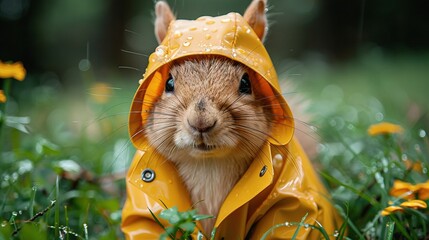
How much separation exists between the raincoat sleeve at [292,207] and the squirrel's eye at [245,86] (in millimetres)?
222

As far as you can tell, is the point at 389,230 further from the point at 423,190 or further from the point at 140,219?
the point at 140,219

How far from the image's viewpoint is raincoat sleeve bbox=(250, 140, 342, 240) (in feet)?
5.50

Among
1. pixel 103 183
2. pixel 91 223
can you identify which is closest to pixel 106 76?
pixel 103 183

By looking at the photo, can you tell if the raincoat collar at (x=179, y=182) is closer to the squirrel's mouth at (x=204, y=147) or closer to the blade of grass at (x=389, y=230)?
the squirrel's mouth at (x=204, y=147)

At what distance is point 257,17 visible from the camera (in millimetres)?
1843

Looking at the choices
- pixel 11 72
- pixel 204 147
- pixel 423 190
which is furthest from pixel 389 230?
pixel 11 72

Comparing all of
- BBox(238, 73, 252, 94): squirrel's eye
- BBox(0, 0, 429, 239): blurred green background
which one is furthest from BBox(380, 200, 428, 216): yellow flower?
BBox(0, 0, 429, 239): blurred green background

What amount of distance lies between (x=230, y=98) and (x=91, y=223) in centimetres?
81

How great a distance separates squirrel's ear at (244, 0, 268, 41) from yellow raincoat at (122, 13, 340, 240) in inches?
4.2

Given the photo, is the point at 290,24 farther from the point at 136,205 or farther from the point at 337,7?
the point at 136,205

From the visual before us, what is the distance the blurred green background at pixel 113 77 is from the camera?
86.0 inches

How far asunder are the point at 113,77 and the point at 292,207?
4680 millimetres

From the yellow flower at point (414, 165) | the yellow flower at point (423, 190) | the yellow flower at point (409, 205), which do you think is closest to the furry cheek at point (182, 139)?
the yellow flower at point (409, 205)

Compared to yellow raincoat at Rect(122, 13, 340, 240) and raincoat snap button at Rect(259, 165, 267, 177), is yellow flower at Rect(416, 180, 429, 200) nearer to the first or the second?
yellow raincoat at Rect(122, 13, 340, 240)
